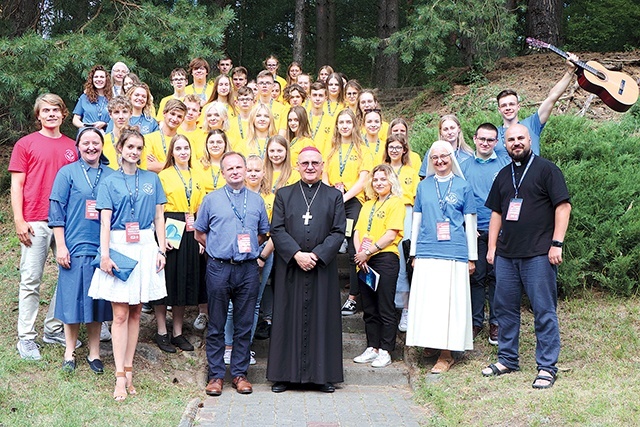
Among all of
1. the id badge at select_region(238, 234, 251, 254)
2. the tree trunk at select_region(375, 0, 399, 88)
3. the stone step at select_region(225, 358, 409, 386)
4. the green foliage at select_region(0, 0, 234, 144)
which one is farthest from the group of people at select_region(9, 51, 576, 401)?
the tree trunk at select_region(375, 0, 399, 88)

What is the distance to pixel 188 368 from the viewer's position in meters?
7.26

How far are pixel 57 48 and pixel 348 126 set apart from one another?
4.91m

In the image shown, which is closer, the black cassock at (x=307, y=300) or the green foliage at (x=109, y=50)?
the black cassock at (x=307, y=300)

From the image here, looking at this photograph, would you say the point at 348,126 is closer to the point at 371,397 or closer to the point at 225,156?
the point at 225,156

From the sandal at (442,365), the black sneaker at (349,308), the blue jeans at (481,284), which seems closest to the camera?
the sandal at (442,365)

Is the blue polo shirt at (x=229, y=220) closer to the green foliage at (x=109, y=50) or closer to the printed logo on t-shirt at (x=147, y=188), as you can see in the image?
the printed logo on t-shirt at (x=147, y=188)

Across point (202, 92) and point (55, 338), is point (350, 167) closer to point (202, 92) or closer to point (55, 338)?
point (202, 92)

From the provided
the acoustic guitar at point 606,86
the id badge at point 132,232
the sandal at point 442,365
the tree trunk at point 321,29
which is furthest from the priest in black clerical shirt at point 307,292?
the tree trunk at point 321,29

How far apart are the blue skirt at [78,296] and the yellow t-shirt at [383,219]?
2.55 meters

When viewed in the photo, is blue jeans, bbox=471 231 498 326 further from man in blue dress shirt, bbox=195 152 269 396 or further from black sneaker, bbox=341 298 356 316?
man in blue dress shirt, bbox=195 152 269 396

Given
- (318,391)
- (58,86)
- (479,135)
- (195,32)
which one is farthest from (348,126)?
(58,86)

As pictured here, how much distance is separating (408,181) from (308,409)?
2.63 m

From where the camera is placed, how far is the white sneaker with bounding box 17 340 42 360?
6747mm

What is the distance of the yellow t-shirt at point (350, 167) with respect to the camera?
26.6 ft
